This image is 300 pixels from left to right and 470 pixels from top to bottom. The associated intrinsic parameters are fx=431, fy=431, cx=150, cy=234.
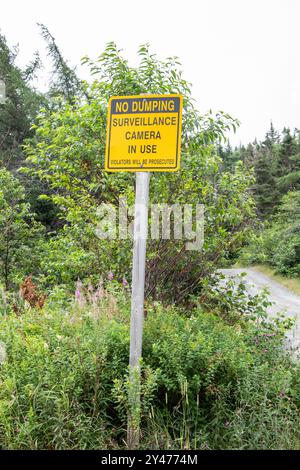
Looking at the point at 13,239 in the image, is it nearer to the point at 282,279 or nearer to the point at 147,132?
the point at 147,132

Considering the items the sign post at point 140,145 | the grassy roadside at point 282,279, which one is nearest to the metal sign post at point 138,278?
the sign post at point 140,145

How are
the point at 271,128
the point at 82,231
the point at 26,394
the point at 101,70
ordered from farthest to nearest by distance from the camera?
1. the point at 271,128
2. the point at 82,231
3. the point at 101,70
4. the point at 26,394

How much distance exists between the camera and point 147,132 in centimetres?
321

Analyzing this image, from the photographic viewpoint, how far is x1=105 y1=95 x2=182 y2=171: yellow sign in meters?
3.17

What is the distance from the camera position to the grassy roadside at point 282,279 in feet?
63.1

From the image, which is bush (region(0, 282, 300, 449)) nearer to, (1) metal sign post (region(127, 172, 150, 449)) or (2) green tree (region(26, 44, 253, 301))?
(1) metal sign post (region(127, 172, 150, 449))

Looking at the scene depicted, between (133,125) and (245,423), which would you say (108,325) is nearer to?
(245,423)

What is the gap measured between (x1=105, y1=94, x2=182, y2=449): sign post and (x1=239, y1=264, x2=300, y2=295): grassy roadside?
1599 centimetres

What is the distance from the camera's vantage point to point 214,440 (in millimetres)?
3172

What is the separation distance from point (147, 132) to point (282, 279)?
20255mm

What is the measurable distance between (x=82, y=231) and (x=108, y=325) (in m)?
2.23

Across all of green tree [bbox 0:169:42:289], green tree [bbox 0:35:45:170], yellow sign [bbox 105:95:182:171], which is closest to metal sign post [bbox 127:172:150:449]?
yellow sign [bbox 105:95:182:171]

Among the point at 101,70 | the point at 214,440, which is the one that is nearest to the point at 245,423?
the point at 214,440
